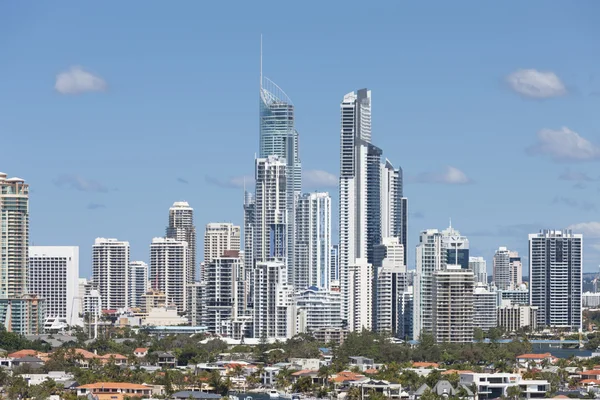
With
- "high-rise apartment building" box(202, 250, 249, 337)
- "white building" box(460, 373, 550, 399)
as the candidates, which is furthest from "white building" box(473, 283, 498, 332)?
"white building" box(460, 373, 550, 399)

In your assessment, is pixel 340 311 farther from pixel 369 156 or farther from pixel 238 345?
pixel 369 156

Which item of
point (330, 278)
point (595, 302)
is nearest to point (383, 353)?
point (330, 278)

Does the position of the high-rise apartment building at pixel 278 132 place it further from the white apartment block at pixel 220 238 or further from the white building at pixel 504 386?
the white building at pixel 504 386

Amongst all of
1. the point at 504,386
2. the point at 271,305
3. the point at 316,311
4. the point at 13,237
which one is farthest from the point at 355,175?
the point at 504,386

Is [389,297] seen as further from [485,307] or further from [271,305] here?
[271,305]

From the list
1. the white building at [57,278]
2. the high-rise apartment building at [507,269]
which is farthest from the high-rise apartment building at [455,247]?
the high-rise apartment building at [507,269]

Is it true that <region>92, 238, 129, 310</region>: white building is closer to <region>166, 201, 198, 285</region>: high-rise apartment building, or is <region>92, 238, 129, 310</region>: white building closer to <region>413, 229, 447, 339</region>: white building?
<region>166, 201, 198, 285</region>: high-rise apartment building
